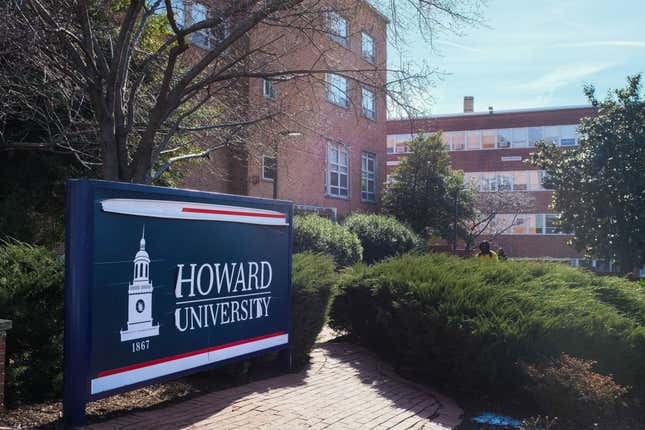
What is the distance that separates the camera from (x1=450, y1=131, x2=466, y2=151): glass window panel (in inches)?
1884

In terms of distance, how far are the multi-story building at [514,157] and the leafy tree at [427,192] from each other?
42.9ft

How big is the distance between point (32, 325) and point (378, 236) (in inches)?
605

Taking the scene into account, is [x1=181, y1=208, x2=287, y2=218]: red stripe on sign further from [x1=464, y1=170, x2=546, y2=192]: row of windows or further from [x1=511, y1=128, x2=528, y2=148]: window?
[x1=511, y1=128, x2=528, y2=148]: window

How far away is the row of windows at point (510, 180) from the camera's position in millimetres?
45719

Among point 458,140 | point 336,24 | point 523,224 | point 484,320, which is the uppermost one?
point 458,140

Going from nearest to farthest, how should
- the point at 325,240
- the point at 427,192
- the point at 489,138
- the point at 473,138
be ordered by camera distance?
the point at 325,240
the point at 427,192
the point at 489,138
the point at 473,138

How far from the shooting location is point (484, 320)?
23.2 ft

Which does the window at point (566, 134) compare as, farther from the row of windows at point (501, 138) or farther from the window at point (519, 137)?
the window at point (519, 137)

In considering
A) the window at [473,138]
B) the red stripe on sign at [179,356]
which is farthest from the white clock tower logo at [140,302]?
the window at [473,138]

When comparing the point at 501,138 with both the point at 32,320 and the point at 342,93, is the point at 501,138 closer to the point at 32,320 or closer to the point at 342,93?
the point at 342,93

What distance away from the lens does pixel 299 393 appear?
646cm

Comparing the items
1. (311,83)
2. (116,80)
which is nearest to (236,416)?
(116,80)

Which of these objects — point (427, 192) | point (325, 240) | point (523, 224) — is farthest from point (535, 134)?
point (325, 240)

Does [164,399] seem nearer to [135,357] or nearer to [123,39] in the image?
[135,357]
